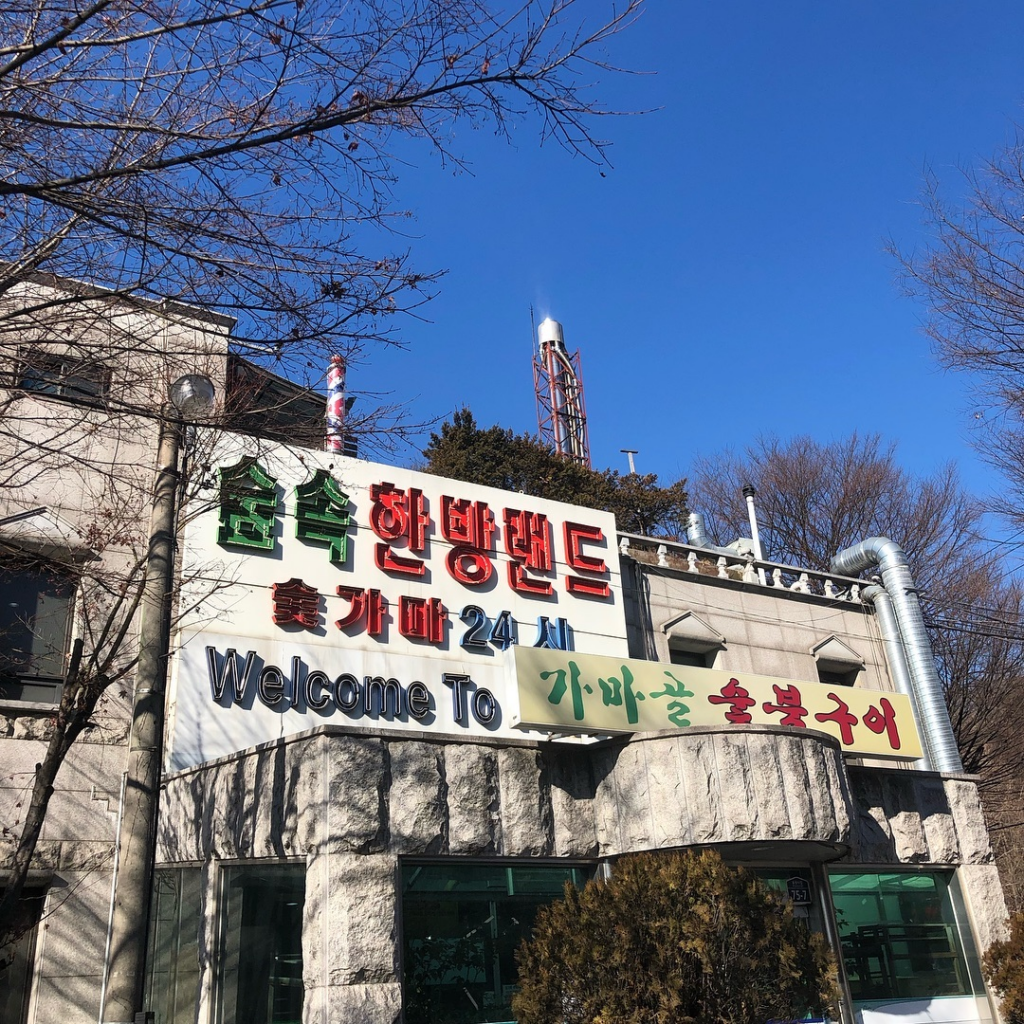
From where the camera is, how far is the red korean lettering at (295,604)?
13453 mm

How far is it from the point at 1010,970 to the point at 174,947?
366 inches

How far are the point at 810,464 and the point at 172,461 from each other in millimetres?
29755

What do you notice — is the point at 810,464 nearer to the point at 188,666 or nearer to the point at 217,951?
the point at 188,666

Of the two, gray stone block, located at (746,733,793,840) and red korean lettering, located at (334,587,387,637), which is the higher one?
red korean lettering, located at (334,587,387,637)

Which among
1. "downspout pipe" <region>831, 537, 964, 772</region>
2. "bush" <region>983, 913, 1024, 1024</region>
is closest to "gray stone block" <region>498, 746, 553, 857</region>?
"bush" <region>983, 913, 1024, 1024</region>

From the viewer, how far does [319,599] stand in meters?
13.9

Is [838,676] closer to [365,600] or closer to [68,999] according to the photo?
[365,600]

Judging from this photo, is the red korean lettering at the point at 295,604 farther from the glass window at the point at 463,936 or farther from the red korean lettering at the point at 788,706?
the red korean lettering at the point at 788,706

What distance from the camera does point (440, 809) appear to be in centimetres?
931

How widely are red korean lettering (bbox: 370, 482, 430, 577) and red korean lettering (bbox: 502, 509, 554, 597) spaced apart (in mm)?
1528

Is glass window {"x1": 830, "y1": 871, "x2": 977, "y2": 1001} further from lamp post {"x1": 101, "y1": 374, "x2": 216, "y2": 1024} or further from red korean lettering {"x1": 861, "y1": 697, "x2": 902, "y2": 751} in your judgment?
lamp post {"x1": 101, "y1": 374, "x2": 216, "y2": 1024}

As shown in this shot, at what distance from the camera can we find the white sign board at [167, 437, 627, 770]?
499 inches

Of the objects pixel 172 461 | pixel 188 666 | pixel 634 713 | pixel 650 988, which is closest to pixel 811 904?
pixel 634 713

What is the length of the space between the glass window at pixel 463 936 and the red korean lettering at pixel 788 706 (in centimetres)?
440
